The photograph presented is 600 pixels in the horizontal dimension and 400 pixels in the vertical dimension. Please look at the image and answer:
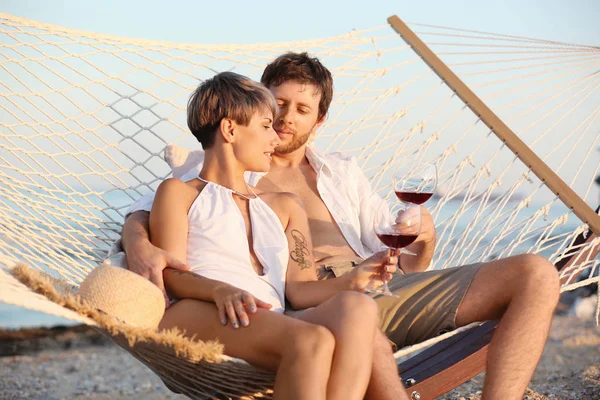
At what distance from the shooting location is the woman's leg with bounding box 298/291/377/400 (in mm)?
1349

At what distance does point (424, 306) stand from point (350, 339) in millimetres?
481

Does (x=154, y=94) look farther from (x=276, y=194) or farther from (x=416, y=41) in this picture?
(x=416, y=41)

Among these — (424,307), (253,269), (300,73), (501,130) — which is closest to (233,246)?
(253,269)

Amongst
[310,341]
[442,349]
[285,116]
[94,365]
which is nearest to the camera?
[310,341]

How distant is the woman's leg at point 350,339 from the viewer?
135cm

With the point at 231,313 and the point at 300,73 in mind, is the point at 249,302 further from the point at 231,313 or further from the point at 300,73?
the point at 300,73

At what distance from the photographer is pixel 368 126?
2.87 metres

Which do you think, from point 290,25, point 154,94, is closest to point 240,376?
point 154,94

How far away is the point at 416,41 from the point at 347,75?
0.37 meters

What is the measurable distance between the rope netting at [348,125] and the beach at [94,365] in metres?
1.41

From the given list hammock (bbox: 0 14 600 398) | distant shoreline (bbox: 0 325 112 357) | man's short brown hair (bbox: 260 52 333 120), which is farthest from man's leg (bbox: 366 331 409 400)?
distant shoreline (bbox: 0 325 112 357)

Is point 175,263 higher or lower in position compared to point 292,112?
lower

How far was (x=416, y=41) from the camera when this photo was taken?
10.2ft

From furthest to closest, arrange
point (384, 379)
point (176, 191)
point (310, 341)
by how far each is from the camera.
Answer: point (176, 191), point (384, 379), point (310, 341)
